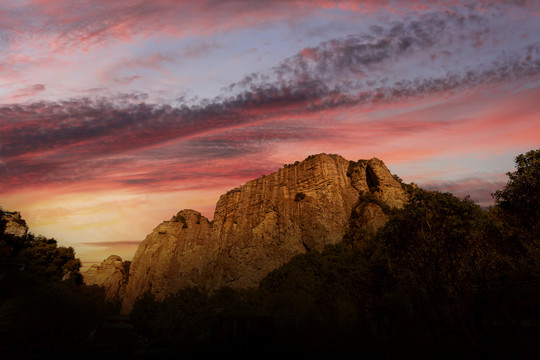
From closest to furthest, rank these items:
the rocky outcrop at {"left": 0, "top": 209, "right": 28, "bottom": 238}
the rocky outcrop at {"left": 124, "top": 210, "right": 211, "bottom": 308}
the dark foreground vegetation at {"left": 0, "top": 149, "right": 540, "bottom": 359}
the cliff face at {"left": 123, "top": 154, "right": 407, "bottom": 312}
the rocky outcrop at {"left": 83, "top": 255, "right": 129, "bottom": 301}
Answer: the dark foreground vegetation at {"left": 0, "top": 149, "right": 540, "bottom": 359} < the rocky outcrop at {"left": 0, "top": 209, "right": 28, "bottom": 238} < the cliff face at {"left": 123, "top": 154, "right": 407, "bottom": 312} < the rocky outcrop at {"left": 124, "top": 210, "right": 211, "bottom": 308} < the rocky outcrop at {"left": 83, "top": 255, "right": 129, "bottom": 301}

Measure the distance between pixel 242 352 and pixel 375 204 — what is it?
33.8 m

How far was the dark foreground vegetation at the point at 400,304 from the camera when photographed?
24.0m

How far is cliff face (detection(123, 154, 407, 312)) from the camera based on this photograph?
59000 millimetres

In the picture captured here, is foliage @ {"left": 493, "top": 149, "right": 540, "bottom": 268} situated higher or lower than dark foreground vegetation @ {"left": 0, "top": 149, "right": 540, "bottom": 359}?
higher

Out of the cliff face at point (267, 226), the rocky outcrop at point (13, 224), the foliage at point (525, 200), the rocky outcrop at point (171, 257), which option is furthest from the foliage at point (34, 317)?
the foliage at point (525, 200)

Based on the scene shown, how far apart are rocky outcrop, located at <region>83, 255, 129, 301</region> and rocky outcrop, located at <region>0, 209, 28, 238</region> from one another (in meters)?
52.7

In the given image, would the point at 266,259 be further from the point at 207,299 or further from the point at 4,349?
the point at 4,349

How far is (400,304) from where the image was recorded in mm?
32656

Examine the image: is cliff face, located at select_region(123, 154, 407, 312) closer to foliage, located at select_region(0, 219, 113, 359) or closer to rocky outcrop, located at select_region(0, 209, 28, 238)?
foliage, located at select_region(0, 219, 113, 359)

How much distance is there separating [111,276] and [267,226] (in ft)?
239

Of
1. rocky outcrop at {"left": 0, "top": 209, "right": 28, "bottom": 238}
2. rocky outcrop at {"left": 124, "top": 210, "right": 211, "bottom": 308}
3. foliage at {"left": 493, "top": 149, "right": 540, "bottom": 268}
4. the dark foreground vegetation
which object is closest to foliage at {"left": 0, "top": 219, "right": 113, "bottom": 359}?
the dark foreground vegetation

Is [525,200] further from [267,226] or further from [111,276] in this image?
[111,276]

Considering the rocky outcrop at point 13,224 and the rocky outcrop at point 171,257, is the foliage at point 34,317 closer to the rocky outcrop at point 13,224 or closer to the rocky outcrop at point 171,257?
the rocky outcrop at point 13,224

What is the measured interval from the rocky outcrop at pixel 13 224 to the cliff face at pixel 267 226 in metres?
29.8
